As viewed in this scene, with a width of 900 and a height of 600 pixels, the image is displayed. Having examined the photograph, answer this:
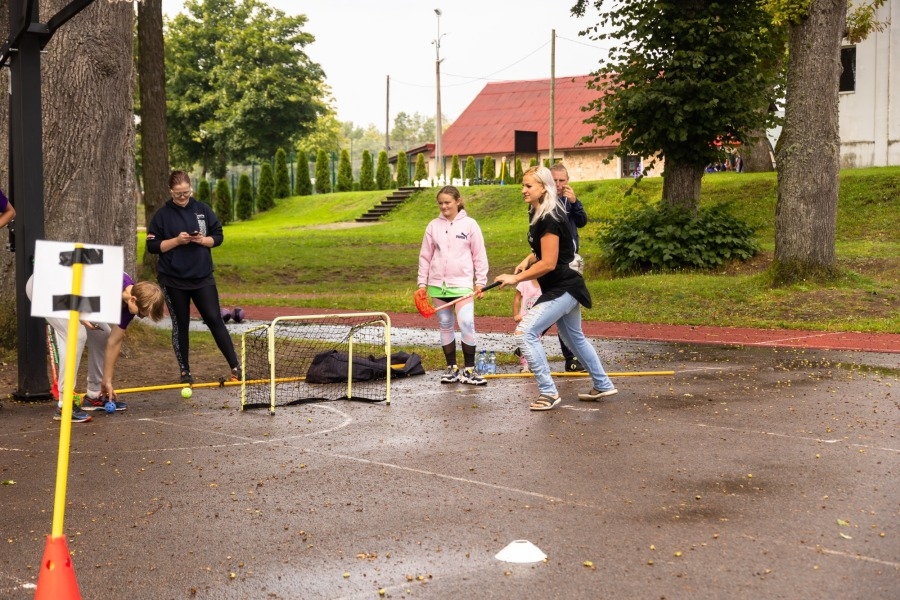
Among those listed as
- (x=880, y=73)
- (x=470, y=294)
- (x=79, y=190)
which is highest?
(x=880, y=73)

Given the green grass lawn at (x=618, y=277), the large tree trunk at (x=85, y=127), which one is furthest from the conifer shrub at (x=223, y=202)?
the large tree trunk at (x=85, y=127)

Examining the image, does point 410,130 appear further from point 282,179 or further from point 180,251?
point 180,251

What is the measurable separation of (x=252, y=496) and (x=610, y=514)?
2082 mm

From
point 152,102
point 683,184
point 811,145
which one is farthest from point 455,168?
point 811,145

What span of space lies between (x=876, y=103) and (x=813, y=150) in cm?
1929

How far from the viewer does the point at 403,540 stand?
5.85 m

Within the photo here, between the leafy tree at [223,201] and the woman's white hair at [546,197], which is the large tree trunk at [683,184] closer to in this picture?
the woman's white hair at [546,197]

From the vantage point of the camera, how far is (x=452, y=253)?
433 inches

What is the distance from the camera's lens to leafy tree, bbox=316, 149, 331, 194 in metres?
61.1

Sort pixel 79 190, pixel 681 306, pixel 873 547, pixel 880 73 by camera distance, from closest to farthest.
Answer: pixel 873 547 → pixel 79 190 → pixel 681 306 → pixel 880 73

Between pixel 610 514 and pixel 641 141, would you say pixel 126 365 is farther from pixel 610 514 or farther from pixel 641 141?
pixel 641 141

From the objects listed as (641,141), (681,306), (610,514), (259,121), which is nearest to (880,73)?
(641,141)

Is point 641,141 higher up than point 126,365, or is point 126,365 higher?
point 641,141

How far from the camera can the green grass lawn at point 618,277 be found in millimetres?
17656
